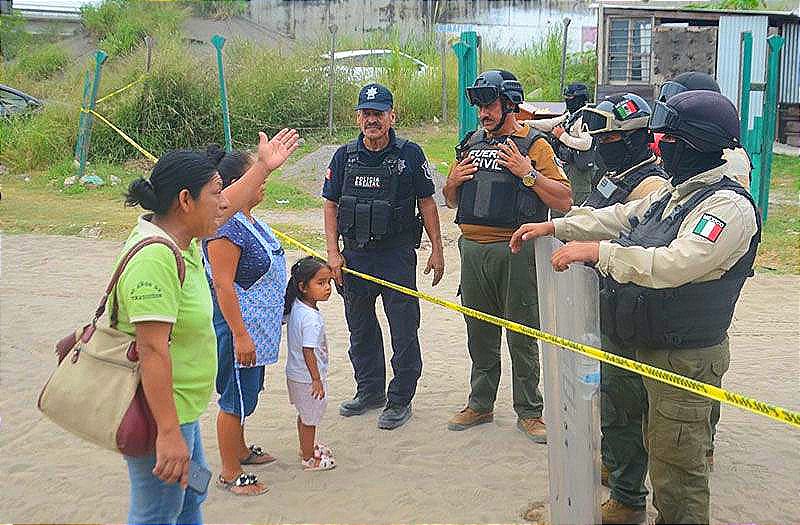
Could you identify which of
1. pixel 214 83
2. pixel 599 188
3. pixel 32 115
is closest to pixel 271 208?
pixel 214 83

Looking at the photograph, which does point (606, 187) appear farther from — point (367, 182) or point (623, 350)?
point (367, 182)

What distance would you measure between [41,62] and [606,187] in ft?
74.4

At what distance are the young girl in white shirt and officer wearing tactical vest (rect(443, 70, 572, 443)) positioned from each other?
0.91m

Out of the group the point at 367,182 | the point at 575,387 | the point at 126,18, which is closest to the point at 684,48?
the point at 367,182

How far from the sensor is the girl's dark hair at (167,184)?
2.81 m

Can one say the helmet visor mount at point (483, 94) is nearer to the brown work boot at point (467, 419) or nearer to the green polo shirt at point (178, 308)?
the brown work boot at point (467, 419)

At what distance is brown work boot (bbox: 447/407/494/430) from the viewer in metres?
5.11

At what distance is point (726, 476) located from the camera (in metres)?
4.51

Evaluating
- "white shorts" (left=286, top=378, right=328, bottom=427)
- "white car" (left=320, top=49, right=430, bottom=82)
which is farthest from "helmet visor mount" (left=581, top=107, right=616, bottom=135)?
"white car" (left=320, top=49, right=430, bottom=82)

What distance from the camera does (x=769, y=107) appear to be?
36.6ft

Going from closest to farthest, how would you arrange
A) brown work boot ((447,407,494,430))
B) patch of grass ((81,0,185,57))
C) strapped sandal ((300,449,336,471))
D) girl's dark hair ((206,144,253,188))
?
girl's dark hair ((206,144,253,188)) → strapped sandal ((300,449,336,471)) → brown work boot ((447,407,494,430)) → patch of grass ((81,0,185,57))

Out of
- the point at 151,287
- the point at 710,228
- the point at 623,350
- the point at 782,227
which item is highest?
the point at 710,228

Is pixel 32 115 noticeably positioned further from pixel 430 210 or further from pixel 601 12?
pixel 430 210

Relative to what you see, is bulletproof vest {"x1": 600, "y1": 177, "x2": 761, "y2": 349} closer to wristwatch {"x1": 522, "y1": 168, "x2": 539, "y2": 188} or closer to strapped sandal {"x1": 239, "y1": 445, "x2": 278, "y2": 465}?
wristwatch {"x1": 522, "y1": 168, "x2": 539, "y2": 188}
